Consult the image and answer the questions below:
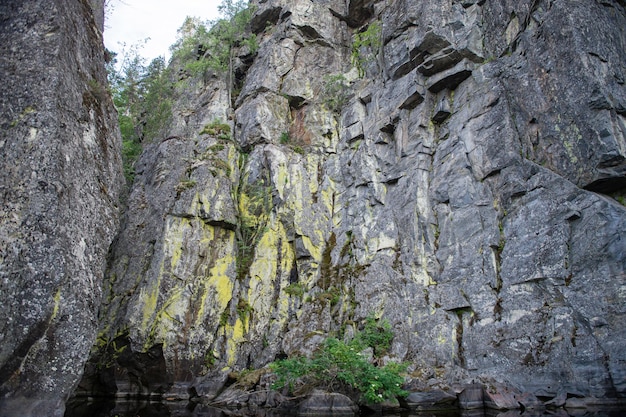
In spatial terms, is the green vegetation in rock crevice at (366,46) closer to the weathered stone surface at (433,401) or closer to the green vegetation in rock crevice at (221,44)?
the green vegetation in rock crevice at (221,44)

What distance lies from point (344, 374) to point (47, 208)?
34.1ft

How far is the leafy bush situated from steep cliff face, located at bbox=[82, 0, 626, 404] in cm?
141

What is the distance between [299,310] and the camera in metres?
20.7

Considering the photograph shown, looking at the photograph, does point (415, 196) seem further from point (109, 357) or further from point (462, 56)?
point (109, 357)

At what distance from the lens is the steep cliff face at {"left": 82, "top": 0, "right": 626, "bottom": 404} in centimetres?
1451

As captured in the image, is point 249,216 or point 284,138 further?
point 284,138

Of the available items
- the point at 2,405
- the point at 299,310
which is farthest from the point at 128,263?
the point at 2,405

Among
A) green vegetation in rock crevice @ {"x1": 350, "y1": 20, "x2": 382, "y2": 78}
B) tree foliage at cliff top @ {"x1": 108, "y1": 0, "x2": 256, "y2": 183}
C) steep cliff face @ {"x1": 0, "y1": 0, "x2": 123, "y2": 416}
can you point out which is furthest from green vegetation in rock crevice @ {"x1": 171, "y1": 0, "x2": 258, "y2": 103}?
steep cliff face @ {"x1": 0, "y1": 0, "x2": 123, "y2": 416}

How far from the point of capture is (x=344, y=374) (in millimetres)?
14172

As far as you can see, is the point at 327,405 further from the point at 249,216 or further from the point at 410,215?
the point at 249,216

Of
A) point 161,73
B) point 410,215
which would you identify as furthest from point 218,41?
point 410,215

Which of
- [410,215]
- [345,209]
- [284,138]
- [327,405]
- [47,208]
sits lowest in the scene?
[327,405]

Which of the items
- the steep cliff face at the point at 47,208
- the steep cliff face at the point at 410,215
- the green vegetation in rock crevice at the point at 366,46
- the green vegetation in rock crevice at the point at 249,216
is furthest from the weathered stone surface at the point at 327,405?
the green vegetation in rock crevice at the point at 366,46

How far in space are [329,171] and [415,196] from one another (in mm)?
6427
